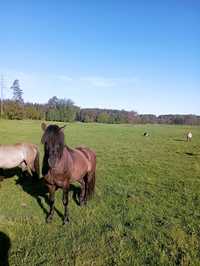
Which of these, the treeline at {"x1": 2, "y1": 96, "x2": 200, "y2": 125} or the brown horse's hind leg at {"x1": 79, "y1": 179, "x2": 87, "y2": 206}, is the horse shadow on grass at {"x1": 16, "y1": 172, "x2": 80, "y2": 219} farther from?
the treeline at {"x1": 2, "y1": 96, "x2": 200, "y2": 125}

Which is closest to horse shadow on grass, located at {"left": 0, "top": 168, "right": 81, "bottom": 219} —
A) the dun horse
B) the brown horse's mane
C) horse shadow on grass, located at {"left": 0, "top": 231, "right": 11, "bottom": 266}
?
the dun horse

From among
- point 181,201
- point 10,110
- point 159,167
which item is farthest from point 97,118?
point 181,201

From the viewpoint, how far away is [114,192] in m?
9.98

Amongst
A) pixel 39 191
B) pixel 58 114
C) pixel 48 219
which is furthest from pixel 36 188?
pixel 58 114

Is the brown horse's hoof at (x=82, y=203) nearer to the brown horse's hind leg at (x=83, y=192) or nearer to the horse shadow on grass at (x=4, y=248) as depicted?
the brown horse's hind leg at (x=83, y=192)

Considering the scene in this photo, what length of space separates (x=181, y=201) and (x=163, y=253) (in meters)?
A: 3.82

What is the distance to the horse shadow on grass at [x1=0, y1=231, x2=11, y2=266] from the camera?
5283mm

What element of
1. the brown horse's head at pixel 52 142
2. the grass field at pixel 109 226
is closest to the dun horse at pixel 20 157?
the grass field at pixel 109 226

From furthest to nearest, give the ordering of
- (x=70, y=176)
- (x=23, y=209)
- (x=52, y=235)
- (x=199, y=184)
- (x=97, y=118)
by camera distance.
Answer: (x=97, y=118)
(x=199, y=184)
(x=23, y=209)
(x=70, y=176)
(x=52, y=235)

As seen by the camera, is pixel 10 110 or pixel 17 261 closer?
pixel 17 261

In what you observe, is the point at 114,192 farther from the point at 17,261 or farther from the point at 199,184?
the point at 17,261

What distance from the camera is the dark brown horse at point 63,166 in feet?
21.3

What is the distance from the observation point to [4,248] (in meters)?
5.76

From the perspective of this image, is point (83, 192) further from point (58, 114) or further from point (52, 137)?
point (58, 114)
